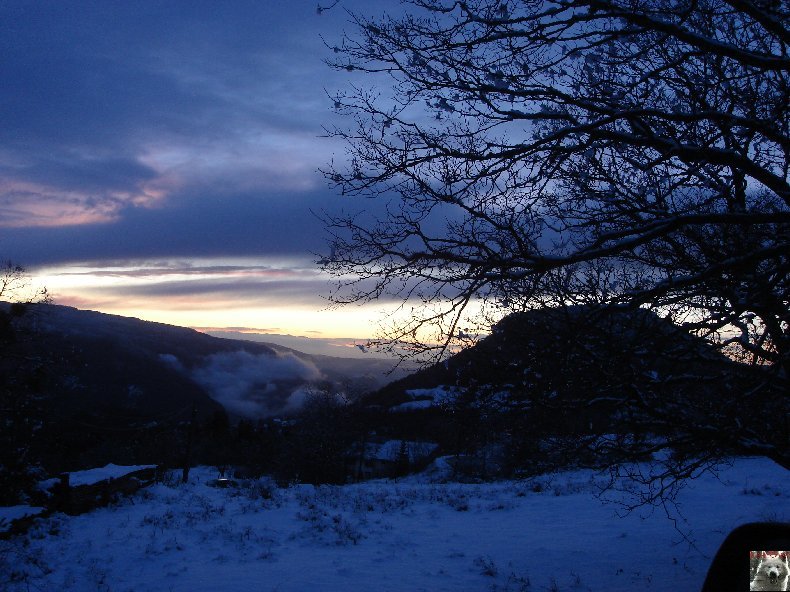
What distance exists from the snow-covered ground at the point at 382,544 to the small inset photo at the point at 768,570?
589cm

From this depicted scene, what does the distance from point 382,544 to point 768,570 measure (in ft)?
34.0

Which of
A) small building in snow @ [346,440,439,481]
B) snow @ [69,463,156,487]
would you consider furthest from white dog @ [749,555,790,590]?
small building in snow @ [346,440,439,481]

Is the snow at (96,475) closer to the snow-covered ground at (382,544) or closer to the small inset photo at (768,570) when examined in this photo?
the snow-covered ground at (382,544)

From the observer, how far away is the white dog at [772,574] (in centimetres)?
194

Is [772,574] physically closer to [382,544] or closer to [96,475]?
[382,544]

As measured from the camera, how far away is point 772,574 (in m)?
2.02

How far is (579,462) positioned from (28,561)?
1005 cm

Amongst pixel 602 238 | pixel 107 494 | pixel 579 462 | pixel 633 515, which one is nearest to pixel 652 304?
pixel 602 238

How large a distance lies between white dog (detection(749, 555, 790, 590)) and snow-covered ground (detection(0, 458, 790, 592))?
5891 mm

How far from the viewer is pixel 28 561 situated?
990 centimetres

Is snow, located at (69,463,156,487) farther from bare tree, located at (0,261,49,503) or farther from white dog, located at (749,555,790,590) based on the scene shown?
white dog, located at (749,555,790,590)

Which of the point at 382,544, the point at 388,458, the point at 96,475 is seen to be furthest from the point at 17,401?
the point at 388,458

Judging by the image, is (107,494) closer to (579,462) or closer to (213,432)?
(579,462)

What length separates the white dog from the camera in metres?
1.94
